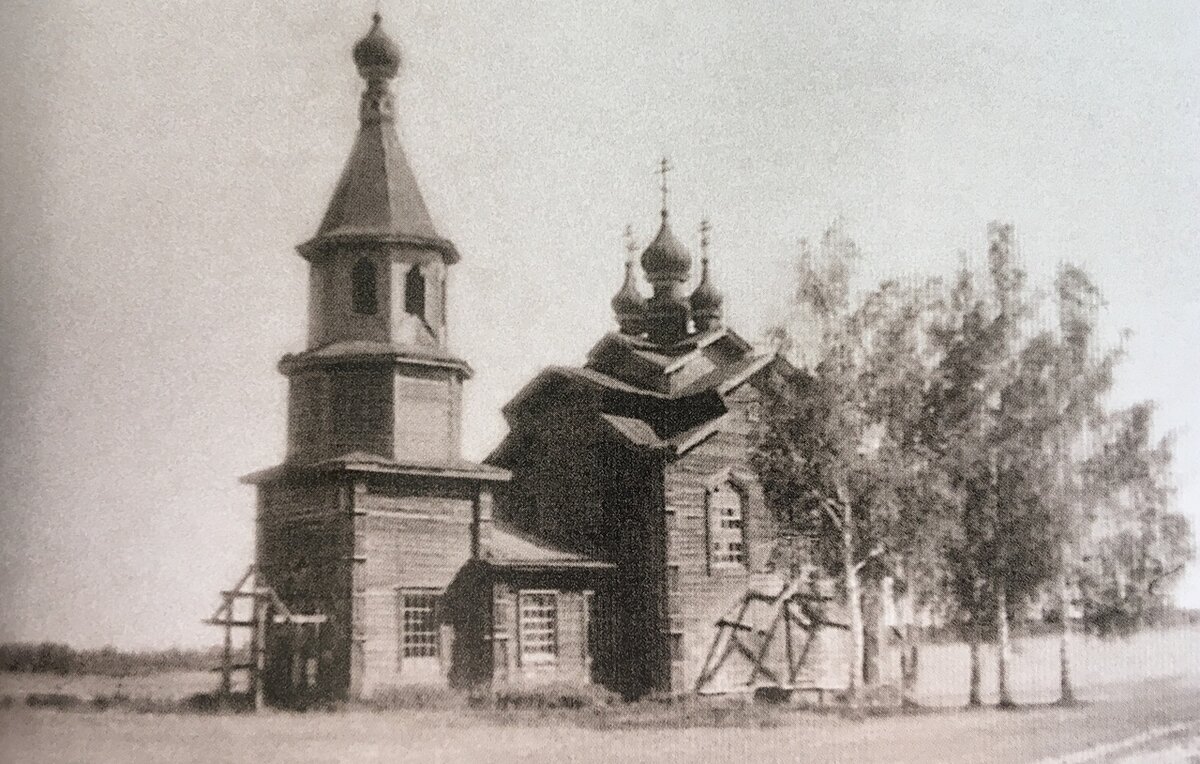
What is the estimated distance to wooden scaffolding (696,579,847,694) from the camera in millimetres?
6941

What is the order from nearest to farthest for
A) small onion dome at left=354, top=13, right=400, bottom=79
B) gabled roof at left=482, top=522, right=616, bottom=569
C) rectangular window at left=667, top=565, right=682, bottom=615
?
small onion dome at left=354, top=13, right=400, bottom=79
gabled roof at left=482, top=522, right=616, bottom=569
rectangular window at left=667, top=565, right=682, bottom=615

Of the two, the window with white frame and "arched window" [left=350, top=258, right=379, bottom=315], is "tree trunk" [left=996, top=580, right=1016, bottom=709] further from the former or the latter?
"arched window" [left=350, top=258, right=379, bottom=315]

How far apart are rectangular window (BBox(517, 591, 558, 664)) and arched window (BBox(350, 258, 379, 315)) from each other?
1.65 meters

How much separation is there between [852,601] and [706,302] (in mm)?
1653

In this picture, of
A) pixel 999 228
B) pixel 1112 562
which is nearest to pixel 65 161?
pixel 999 228

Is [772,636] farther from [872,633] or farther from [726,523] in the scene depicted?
[726,523]

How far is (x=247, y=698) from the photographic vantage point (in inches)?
230

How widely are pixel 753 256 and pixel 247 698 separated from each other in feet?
9.62

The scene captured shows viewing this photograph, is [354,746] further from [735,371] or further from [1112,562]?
[1112,562]

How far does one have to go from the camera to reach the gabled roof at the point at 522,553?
7066 mm

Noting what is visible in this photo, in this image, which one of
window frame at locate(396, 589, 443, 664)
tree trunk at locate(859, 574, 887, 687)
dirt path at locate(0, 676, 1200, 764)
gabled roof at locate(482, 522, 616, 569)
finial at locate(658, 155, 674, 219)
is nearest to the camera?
dirt path at locate(0, 676, 1200, 764)

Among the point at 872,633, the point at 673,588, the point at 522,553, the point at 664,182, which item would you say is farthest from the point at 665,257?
the point at 872,633

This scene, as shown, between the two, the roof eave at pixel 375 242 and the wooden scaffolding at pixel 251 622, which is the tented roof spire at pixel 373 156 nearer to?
the roof eave at pixel 375 242

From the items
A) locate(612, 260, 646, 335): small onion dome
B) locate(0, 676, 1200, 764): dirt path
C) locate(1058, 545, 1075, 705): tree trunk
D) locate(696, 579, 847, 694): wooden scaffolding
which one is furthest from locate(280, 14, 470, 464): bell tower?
locate(1058, 545, 1075, 705): tree trunk
